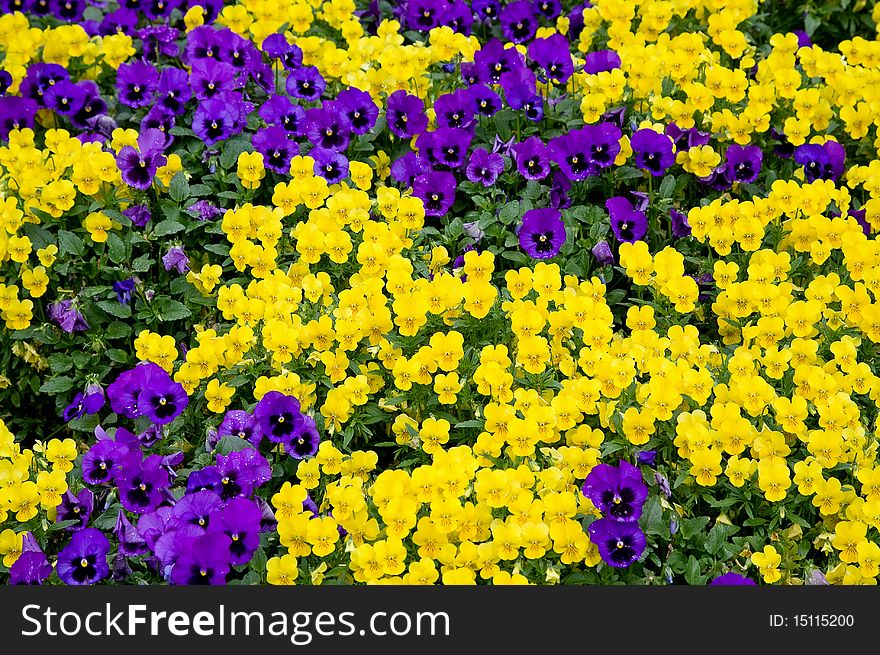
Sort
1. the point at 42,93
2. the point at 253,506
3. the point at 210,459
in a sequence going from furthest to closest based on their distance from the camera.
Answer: the point at 42,93
the point at 210,459
the point at 253,506

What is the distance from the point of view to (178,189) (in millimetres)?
4219

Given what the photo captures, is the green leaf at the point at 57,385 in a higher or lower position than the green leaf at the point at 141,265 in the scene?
lower

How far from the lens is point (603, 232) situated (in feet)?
13.5

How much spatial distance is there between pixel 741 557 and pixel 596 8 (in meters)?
2.72

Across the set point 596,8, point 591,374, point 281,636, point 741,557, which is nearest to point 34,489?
point 281,636

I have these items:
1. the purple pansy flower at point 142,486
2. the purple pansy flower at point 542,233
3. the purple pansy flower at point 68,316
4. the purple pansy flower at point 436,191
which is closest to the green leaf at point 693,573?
the purple pansy flower at point 542,233

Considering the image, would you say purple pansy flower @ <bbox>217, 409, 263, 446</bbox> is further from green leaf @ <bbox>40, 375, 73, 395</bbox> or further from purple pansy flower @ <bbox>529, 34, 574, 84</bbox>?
purple pansy flower @ <bbox>529, 34, 574, 84</bbox>

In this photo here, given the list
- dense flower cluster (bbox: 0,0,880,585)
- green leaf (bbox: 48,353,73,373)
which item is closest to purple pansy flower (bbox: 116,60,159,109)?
dense flower cluster (bbox: 0,0,880,585)

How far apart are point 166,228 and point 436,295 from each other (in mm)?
1121

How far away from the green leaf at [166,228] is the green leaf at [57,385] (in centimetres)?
62

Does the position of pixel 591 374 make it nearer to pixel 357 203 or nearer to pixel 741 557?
pixel 741 557

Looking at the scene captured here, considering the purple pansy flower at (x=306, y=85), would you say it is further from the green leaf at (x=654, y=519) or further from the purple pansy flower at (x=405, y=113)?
the green leaf at (x=654, y=519)

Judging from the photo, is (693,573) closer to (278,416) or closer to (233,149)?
(278,416)

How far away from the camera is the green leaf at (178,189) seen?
4.21m
